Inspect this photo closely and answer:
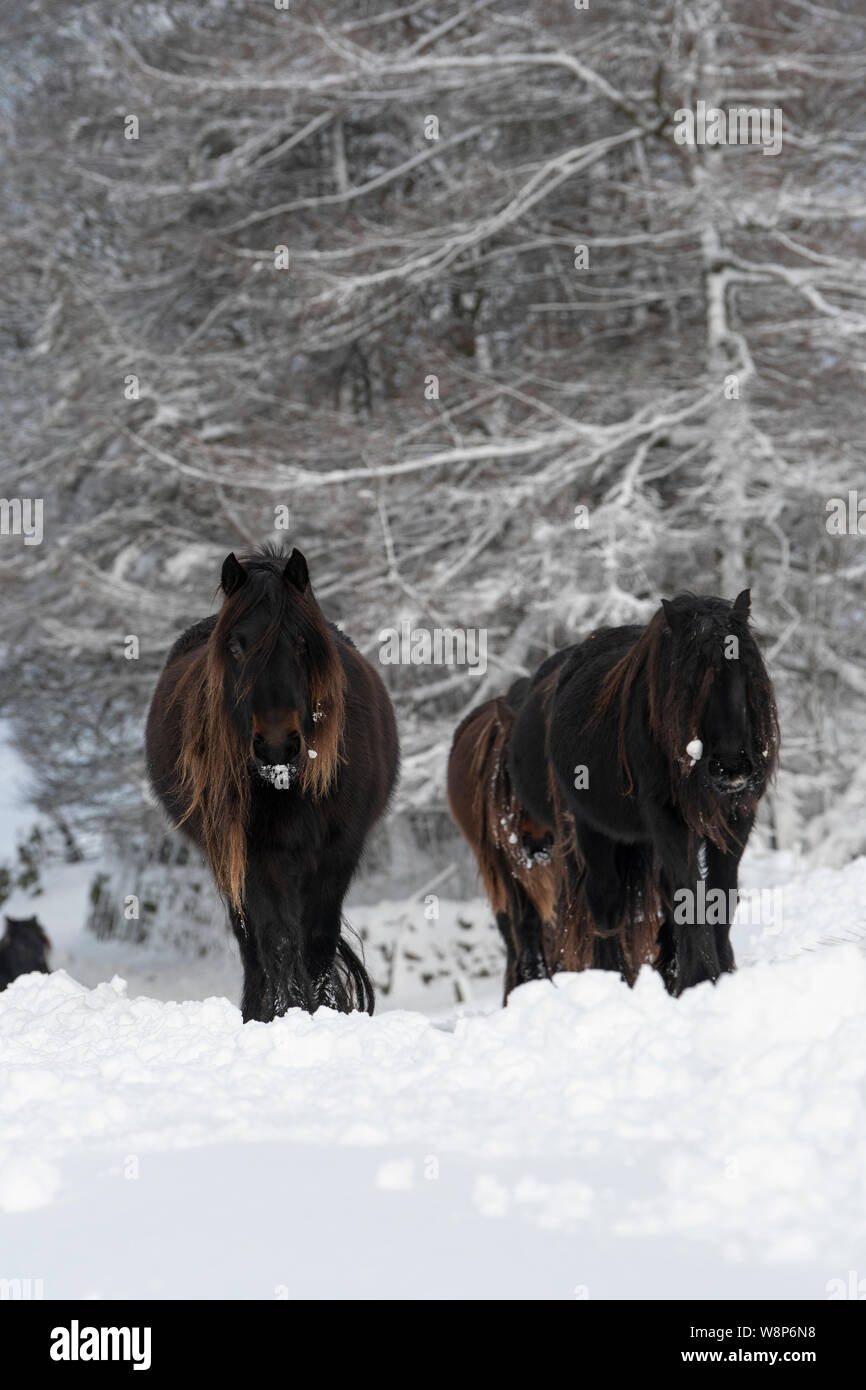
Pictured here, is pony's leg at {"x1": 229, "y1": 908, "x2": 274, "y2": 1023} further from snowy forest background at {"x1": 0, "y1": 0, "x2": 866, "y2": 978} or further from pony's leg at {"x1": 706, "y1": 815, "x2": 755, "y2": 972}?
snowy forest background at {"x1": 0, "y1": 0, "x2": 866, "y2": 978}

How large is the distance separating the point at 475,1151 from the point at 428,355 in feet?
54.0

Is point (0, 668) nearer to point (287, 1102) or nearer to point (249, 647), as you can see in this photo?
point (249, 647)

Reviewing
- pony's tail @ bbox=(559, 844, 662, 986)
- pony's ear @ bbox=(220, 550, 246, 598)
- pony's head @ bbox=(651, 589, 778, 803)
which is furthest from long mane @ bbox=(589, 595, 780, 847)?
pony's ear @ bbox=(220, 550, 246, 598)

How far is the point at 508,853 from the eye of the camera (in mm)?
9070

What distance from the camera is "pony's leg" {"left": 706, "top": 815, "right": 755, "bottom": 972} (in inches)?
247

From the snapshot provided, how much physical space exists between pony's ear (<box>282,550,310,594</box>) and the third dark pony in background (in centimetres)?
153

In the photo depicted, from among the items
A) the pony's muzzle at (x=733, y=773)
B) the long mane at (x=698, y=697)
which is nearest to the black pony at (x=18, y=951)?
the long mane at (x=698, y=697)

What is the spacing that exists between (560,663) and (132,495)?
1392cm

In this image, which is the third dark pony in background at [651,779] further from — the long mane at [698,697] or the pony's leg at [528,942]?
the pony's leg at [528,942]

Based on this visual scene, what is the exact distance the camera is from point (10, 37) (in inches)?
928

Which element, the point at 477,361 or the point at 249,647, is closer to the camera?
the point at 249,647

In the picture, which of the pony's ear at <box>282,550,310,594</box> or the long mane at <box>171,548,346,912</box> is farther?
the pony's ear at <box>282,550,310,594</box>

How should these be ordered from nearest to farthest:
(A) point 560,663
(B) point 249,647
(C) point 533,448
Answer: (B) point 249,647, (A) point 560,663, (C) point 533,448

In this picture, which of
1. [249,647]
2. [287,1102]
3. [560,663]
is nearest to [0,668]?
[560,663]
